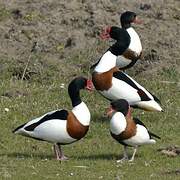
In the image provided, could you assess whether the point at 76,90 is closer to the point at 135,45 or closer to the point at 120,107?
the point at 120,107

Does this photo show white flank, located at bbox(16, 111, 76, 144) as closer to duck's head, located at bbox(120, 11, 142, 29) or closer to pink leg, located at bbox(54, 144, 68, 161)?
pink leg, located at bbox(54, 144, 68, 161)

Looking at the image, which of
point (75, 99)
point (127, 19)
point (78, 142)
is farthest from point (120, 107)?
point (127, 19)

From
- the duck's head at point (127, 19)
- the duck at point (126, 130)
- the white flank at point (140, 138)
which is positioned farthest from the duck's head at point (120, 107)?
the duck's head at point (127, 19)

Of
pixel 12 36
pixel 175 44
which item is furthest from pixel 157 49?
pixel 12 36

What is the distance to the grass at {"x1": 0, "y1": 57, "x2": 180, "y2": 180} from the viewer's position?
37.5 feet

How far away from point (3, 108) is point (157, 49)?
4823mm

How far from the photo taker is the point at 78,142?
44.5 feet

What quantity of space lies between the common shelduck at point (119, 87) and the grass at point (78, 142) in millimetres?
391

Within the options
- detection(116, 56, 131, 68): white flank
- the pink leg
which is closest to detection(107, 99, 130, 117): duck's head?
the pink leg

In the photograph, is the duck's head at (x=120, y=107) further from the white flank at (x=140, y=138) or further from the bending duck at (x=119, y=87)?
the bending duck at (x=119, y=87)

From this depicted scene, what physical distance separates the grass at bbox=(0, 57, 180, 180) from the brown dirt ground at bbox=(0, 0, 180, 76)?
0.53m

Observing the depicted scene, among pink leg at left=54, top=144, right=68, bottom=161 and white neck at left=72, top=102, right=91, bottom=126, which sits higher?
white neck at left=72, top=102, right=91, bottom=126

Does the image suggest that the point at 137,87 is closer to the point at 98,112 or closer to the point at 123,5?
the point at 98,112

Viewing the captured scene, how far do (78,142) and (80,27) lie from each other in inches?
250
